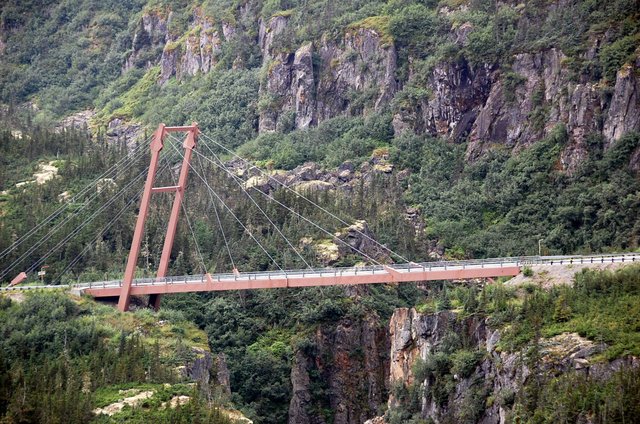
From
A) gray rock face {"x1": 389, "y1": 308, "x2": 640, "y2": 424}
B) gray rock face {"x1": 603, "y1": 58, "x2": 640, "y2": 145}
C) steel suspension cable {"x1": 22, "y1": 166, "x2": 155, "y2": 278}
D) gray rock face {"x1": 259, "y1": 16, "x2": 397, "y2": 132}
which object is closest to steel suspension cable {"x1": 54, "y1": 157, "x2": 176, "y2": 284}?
steel suspension cable {"x1": 22, "y1": 166, "x2": 155, "y2": 278}

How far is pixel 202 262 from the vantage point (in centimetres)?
12350

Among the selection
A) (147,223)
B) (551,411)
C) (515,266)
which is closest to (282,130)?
(147,223)

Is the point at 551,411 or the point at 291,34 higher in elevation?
the point at 291,34

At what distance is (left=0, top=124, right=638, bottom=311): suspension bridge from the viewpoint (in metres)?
104

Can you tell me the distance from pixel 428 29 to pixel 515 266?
5802 centimetres

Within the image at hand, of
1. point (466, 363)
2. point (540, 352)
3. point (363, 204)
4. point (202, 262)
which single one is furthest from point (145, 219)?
point (540, 352)

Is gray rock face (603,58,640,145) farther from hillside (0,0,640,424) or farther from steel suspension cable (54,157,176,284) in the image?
steel suspension cable (54,157,176,284)

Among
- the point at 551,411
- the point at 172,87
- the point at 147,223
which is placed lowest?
the point at 551,411

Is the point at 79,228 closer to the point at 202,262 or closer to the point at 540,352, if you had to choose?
the point at 202,262

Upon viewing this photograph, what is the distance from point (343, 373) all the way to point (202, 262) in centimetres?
1321

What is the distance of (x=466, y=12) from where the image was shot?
158125mm

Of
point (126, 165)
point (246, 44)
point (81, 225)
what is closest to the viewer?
point (81, 225)

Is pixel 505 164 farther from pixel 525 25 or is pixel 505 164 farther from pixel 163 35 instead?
pixel 163 35

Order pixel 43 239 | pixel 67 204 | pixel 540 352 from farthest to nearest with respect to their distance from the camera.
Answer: pixel 67 204 → pixel 43 239 → pixel 540 352
